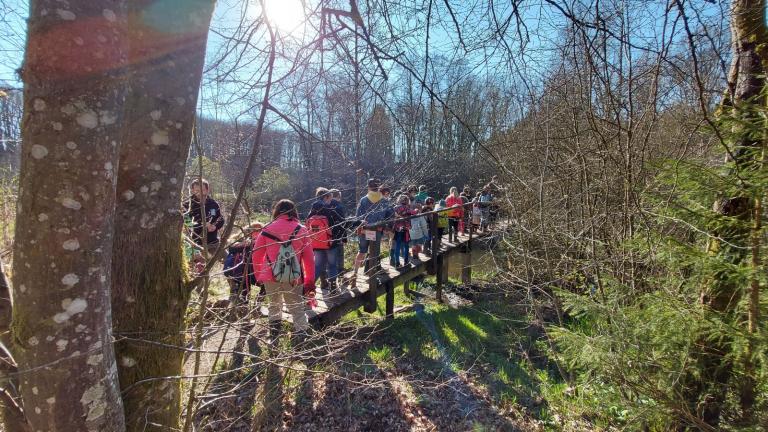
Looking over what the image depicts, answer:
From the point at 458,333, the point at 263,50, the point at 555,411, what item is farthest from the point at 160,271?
the point at 458,333

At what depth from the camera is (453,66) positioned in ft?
7.97

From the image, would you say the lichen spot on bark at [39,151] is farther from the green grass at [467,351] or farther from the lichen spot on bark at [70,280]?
the green grass at [467,351]

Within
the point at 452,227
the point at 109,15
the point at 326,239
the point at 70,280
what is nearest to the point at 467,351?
the point at 326,239

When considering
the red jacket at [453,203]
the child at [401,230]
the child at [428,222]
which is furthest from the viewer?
the red jacket at [453,203]

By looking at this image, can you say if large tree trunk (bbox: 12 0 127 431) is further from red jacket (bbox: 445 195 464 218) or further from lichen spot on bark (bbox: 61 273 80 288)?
red jacket (bbox: 445 195 464 218)

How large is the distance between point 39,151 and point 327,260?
475cm

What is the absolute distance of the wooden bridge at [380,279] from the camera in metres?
5.09

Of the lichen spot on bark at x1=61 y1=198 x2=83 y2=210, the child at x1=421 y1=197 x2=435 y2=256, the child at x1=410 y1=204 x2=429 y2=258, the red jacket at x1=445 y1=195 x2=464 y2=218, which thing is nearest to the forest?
the lichen spot on bark at x1=61 y1=198 x2=83 y2=210

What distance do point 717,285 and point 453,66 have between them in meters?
2.40

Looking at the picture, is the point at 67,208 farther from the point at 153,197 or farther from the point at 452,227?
the point at 452,227

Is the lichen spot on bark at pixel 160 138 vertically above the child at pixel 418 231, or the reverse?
the lichen spot on bark at pixel 160 138

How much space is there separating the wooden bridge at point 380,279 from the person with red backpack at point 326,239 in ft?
0.92

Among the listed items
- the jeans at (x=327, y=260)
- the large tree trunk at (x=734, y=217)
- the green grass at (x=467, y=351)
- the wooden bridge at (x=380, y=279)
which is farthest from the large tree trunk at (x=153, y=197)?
the jeans at (x=327, y=260)

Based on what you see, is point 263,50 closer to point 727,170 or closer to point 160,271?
point 160,271
